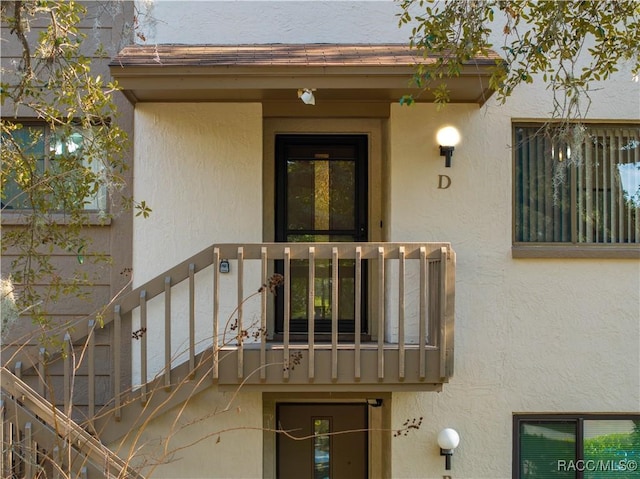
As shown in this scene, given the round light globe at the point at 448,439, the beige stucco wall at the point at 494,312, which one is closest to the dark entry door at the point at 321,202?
the beige stucco wall at the point at 494,312

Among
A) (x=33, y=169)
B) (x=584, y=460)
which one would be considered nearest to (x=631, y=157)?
(x=584, y=460)

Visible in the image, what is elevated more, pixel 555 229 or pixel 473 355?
pixel 555 229

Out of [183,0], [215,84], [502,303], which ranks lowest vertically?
[502,303]

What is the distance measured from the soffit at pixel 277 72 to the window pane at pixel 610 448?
3.47 m

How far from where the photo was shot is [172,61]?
6.39 m

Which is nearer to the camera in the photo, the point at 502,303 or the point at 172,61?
the point at 172,61

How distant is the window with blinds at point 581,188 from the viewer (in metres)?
7.27

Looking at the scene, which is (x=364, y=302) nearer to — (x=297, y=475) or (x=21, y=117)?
(x=297, y=475)

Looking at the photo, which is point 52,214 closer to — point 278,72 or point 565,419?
point 278,72

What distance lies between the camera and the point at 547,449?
23.5 ft

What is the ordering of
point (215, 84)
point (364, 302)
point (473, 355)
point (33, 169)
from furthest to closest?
1. point (364, 302)
2. point (473, 355)
3. point (215, 84)
4. point (33, 169)

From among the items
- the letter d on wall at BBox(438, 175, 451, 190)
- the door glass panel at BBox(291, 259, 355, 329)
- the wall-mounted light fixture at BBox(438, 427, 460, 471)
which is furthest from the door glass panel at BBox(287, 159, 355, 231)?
the wall-mounted light fixture at BBox(438, 427, 460, 471)

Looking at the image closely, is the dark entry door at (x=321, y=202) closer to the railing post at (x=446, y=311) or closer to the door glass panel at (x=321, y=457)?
the door glass panel at (x=321, y=457)

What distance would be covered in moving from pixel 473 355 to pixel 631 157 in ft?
8.42
